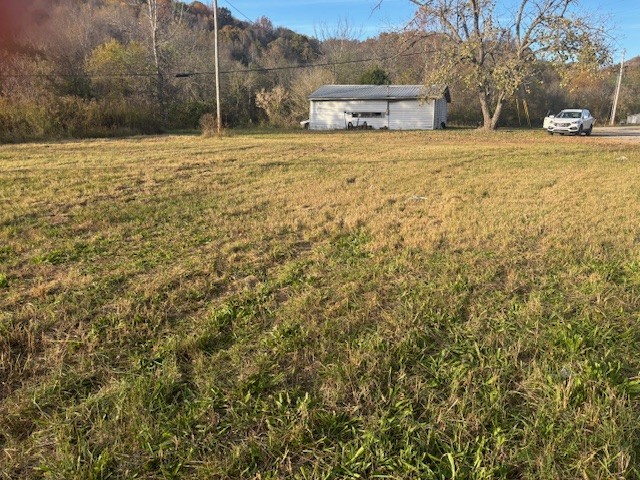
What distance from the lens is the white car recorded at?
2353 cm

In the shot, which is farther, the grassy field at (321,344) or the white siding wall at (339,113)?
the white siding wall at (339,113)

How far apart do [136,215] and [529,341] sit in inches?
208

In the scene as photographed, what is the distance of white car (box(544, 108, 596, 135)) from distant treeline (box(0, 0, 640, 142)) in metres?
1.98

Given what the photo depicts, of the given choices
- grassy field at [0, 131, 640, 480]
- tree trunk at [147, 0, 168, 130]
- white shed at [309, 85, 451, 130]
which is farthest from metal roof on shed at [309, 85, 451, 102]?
grassy field at [0, 131, 640, 480]

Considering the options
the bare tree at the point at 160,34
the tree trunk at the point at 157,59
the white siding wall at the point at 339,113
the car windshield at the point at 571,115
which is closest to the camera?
the car windshield at the point at 571,115

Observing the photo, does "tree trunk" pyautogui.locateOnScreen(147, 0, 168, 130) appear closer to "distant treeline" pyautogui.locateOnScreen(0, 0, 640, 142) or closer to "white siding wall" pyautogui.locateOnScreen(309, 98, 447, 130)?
"distant treeline" pyautogui.locateOnScreen(0, 0, 640, 142)

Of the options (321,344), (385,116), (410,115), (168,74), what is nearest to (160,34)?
(168,74)

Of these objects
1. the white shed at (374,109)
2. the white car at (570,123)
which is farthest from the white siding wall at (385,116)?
the white car at (570,123)

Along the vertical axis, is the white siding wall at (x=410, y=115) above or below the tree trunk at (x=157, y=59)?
below

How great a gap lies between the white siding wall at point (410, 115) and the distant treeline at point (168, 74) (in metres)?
2.88

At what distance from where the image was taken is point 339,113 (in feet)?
110

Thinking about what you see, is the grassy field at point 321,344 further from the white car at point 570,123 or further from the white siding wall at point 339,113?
the white siding wall at point 339,113

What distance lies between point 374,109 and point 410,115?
2722 millimetres

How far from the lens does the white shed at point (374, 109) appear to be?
31969mm
